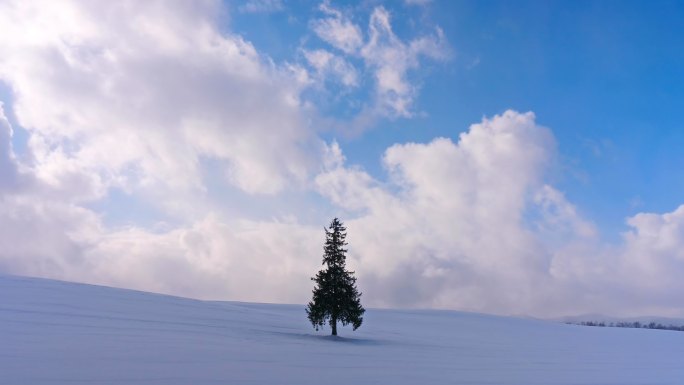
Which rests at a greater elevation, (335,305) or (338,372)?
(335,305)

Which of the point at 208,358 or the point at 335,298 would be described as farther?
the point at 335,298

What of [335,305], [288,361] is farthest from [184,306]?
[288,361]

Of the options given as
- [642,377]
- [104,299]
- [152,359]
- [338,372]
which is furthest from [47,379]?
[104,299]

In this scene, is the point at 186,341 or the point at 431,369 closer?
the point at 431,369

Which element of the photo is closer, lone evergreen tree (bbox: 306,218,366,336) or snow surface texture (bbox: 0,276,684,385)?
snow surface texture (bbox: 0,276,684,385)

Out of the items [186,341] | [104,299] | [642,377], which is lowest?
[642,377]

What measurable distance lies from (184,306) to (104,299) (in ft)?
21.9

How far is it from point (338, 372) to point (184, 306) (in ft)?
93.4

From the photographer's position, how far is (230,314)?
4378 cm

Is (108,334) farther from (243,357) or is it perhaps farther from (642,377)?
(642,377)

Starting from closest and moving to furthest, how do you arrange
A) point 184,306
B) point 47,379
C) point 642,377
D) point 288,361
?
1. point 47,379
2. point 288,361
3. point 642,377
4. point 184,306

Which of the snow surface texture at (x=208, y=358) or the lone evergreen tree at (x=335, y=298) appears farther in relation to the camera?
the lone evergreen tree at (x=335, y=298)

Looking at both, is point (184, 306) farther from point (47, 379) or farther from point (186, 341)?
point (47, 379)

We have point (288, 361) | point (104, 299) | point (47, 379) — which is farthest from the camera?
point (104, 299)
